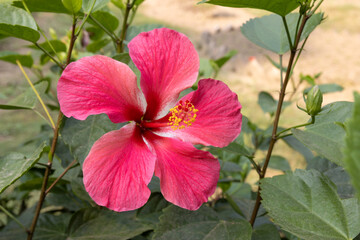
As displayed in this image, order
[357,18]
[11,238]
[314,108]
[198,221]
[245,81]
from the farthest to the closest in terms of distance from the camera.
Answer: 1. [357,18]
2. [245,81]
3. [11,238]
4. [198,221]
5. [314,108]

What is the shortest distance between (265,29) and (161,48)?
51 cm

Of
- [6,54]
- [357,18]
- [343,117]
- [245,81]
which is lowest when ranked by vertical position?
[245,81]

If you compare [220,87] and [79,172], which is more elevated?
[220,87]

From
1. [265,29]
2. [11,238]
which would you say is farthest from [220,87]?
[11,238]

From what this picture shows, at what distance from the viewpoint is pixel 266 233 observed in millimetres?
889

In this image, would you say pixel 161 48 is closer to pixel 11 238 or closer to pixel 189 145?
pixel 189 145

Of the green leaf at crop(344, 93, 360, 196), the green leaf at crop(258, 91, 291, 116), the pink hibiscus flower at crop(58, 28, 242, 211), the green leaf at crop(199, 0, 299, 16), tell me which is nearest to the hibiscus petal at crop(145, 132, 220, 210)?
the pink hibiscus flower at crop(58, 28, 242, 211)

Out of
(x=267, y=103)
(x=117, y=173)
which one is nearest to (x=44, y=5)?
(x=117, y=173)

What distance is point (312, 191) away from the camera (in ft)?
2.66

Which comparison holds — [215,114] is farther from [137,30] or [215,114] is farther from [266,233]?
[137,30]

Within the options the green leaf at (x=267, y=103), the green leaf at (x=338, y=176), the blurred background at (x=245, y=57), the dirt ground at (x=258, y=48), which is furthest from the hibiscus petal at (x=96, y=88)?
the dirt ground at (x=258, y=48)

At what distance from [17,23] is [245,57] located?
481 cm

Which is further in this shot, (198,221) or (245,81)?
(245,81)

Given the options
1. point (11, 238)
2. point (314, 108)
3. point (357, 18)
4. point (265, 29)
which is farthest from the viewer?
point (357, 18)
